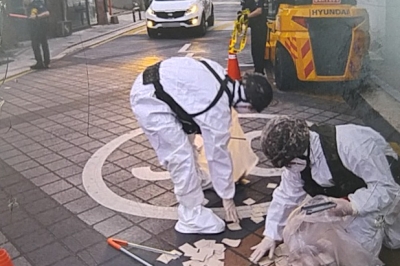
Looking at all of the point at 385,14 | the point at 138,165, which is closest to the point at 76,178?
the point at 138,165

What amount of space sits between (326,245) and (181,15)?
3.68m

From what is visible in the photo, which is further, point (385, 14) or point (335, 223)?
point (335, 223)

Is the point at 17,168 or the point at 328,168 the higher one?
the point at 328,168

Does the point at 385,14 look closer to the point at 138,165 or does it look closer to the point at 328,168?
the point at 328,168

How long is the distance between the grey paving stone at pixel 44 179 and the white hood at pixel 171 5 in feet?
8.99

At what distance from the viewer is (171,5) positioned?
5.14 metres

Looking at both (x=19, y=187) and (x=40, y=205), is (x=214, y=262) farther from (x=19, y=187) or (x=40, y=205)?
(x=19, y=187)

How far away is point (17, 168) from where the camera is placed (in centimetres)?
254

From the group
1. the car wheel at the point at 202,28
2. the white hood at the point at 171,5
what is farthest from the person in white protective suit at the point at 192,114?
the white hood at the point at 171,5

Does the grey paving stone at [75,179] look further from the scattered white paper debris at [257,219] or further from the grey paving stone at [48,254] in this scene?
the scattered white paper debris at [257,219]

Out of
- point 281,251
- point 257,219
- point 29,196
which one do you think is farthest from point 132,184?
point 281,251

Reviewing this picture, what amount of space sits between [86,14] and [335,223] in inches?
98.6

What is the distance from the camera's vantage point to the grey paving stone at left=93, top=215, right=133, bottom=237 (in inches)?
74.1

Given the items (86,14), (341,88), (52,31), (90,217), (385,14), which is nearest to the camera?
(385,14)
